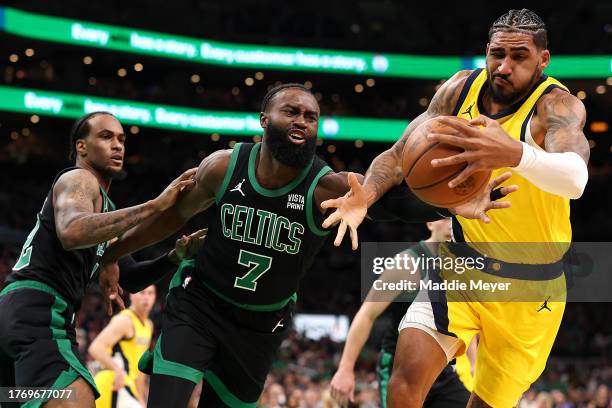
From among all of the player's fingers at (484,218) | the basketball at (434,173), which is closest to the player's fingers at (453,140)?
the basketball at (434,173)

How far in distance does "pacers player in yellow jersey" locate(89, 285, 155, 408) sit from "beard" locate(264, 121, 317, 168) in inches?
152

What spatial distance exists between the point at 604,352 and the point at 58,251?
20571 millimetres

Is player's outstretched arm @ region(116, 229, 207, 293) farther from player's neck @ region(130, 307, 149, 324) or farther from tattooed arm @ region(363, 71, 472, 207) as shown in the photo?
player's neck @ region(130, 307, 149, 324)

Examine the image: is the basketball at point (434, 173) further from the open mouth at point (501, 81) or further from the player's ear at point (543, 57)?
the player's ear at point (543, 57)

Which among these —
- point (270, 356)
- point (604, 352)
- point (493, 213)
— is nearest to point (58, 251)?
point (270, 356)

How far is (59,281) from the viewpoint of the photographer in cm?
506

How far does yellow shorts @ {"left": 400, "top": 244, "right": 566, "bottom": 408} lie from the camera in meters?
4.91

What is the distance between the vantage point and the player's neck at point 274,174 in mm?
5207

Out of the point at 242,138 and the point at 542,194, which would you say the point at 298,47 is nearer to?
the point at 242,138

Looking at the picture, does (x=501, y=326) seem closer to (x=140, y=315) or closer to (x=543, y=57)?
(x=543, y=57)

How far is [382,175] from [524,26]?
112cm

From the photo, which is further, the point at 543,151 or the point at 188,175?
the point at 188,175

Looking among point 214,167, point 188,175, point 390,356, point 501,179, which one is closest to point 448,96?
point 501,179

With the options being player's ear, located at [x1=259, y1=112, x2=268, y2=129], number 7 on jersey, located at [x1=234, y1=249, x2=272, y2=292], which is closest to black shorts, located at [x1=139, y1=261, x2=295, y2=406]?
number 7 on jersey, located at [x1=234, y1=249, x2=272, y2=292]
